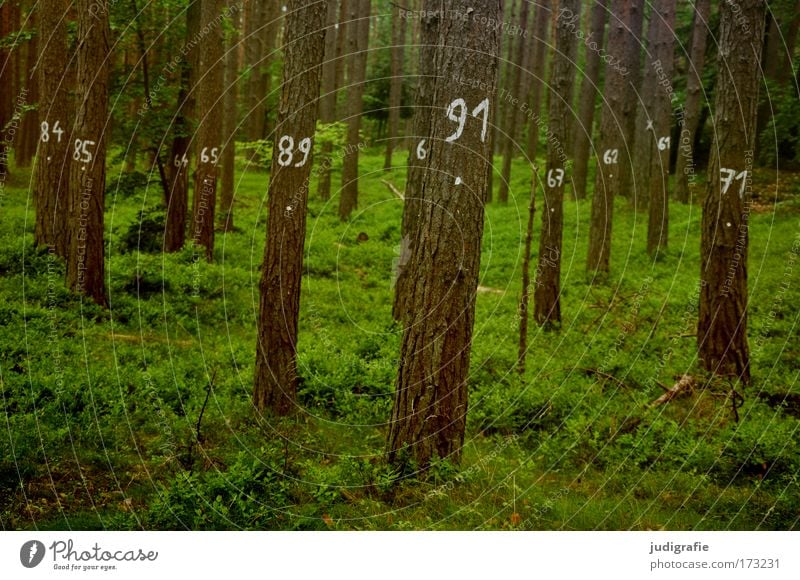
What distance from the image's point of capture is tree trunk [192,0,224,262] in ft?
51.3

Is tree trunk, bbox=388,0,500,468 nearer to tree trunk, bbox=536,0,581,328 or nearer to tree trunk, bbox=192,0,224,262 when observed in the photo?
tree trunk, bbox=536,0,581,328

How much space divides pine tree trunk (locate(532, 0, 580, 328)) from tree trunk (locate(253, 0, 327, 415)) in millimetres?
5695

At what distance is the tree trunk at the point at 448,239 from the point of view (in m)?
6.03

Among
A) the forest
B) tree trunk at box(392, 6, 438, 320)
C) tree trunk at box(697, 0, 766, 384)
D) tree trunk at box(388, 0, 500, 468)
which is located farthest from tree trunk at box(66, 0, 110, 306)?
tree trunk at box(697, 0, 766, 384)

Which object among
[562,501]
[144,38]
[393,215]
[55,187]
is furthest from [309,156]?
[393,215]

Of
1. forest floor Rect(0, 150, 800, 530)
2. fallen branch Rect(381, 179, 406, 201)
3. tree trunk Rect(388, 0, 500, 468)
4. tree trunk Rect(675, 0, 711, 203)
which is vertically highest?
tree trunk Rect(675, 0, 711, 203)

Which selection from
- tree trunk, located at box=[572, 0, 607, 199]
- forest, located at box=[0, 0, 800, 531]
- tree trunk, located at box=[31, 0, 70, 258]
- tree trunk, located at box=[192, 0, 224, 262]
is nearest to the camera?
forest, located at box=[0, 0, 800, 531]

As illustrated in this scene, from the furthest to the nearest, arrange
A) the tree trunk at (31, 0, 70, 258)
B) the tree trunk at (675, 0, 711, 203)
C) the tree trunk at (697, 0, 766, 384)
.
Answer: the tree trunk at (675, 0, 711, 203)
the tree trunk at (31, 0, 70, 258)
the tree trunk at (697, 0, 766, 384)

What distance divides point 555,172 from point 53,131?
32.1ft

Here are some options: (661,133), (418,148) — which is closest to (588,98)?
(661,133)

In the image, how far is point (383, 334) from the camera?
12.0 meters

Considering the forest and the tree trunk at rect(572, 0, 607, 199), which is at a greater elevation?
the tree trunk at rect(572, 0, 607, 199)

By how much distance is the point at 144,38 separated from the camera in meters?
16.0

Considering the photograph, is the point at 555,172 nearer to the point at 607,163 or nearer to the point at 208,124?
the point at 607,163
